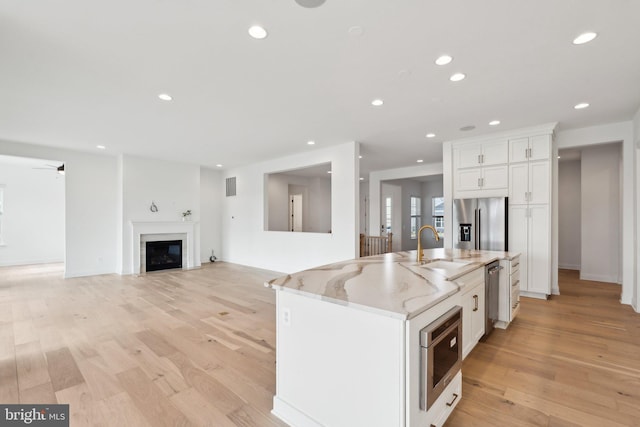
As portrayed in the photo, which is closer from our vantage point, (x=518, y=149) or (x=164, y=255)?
(x=518, y=149)

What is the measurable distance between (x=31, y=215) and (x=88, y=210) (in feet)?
11.7

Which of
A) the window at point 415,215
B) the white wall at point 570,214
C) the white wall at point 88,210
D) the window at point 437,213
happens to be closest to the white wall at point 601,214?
the white wall at point 570,214

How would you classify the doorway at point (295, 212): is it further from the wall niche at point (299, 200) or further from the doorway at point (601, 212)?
the doorway at point (601, 212)

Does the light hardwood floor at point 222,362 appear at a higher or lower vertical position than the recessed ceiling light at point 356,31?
lower

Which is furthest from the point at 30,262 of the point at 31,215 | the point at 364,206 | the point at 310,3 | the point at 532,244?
the point at 532,244

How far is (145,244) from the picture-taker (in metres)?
7.04

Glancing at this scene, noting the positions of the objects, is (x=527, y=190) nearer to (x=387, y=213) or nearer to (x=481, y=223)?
(x=481, y=223)

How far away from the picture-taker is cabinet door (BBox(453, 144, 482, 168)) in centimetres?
514

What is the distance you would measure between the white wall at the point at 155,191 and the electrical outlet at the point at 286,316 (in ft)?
21.0

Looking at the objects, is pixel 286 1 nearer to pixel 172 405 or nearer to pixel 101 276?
pixel 172 405

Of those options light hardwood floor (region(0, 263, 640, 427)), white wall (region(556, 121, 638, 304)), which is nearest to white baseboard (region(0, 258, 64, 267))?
light hardwood floor (region(0, 263, 640, 427))

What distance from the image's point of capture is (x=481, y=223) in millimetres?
4992

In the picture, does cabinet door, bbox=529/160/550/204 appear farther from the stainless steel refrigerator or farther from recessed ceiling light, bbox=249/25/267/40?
recessed ceiling light, bbox=249/25/267/40

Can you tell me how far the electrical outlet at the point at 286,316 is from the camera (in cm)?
188
